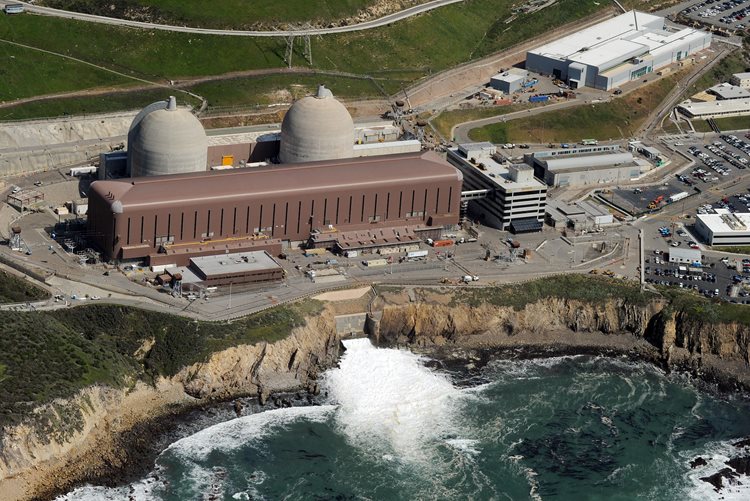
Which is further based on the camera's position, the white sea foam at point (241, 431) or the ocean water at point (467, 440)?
the white sea foam at point (241, 431)

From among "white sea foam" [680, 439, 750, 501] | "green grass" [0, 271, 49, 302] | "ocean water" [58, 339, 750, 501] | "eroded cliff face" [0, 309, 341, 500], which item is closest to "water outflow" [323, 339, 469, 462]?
"ocean water" [58, 339, 750, 501]

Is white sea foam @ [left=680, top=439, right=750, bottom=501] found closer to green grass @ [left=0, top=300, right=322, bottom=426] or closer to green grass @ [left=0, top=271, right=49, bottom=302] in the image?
green grass @ [left=0, top=300, right=322, bottom=426]

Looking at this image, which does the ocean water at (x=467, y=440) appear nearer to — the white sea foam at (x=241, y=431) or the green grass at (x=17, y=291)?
the white sea foam at (x=241, y=431)

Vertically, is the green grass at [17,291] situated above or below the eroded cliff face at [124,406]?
above

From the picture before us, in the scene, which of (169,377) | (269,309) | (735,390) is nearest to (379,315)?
(269,309)

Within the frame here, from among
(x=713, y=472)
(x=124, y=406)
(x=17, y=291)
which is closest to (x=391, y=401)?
(x=124, y=406)

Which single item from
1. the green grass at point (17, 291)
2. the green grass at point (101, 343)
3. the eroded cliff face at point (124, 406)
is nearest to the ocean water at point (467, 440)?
the eroded cliff face at point (124, 406)

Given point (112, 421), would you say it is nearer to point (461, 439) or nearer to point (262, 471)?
point (262, 471)
